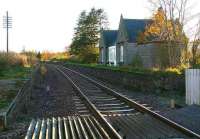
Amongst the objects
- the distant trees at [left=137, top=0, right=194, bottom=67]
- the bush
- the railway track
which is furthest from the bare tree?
the bush

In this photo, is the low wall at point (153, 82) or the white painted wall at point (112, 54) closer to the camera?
the low wall at point (153, 82)

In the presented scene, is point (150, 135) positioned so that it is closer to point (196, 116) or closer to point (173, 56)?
point (196, 116)

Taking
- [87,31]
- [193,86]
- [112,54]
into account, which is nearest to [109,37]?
[112,54]

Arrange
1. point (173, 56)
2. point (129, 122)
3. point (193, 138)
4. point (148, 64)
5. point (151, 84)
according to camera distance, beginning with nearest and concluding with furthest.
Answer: point (193, 138) < point (129, 122) < point (151, 84) < point (173, 56) < point (148, 64)

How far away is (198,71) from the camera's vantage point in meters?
15.2

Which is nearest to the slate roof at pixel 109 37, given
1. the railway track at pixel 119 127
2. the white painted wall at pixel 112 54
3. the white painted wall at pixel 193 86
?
the white painted wall at pixel 112 54

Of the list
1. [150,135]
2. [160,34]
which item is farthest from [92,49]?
[150,135]

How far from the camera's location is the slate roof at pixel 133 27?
174ft

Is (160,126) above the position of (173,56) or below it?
below

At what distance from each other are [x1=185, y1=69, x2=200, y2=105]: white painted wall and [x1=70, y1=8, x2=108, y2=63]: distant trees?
221 feet

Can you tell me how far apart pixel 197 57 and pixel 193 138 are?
22.0m

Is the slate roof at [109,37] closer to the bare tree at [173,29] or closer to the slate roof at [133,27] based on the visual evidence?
the slate roof at [133,27]

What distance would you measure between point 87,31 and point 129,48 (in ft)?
136

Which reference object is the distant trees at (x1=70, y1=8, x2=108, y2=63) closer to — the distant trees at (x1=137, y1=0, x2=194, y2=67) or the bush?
the bush
